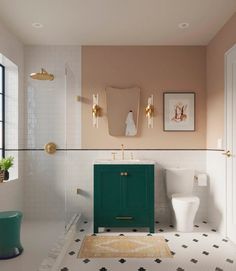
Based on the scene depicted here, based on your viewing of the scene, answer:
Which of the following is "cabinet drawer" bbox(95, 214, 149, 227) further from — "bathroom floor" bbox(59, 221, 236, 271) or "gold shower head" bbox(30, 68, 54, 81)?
"gold shower head" bbox(30, 68, 54, 81)

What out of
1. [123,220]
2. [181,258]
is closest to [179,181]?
[123,220]

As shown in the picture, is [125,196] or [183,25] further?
[125,196]

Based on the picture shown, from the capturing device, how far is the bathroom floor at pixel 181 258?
2.44 meters

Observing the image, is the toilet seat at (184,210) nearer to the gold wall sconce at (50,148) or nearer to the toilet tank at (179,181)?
Answer: the toilet tank at (179,181)

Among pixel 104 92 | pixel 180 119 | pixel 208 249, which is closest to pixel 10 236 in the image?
pixel 208 249

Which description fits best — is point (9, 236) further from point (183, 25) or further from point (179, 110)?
point (183, 25)

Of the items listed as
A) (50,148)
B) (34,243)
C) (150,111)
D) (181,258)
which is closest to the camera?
(181,258)

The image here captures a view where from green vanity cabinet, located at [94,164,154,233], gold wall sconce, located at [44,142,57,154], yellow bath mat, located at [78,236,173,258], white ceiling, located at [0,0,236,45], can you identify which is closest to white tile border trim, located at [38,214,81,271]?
yellow bath mat, located at [78,236,173,258]

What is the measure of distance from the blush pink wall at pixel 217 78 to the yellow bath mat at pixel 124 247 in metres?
1.53

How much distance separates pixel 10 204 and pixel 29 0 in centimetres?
230

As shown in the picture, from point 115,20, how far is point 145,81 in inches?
42.7

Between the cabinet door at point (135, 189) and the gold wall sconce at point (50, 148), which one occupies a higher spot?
the gold wall sconce at point (50, 148)

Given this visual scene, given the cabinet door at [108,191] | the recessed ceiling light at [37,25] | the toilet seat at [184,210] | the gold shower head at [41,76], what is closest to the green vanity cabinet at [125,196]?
the cabinet door at [108,191]

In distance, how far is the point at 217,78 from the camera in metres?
3.47
